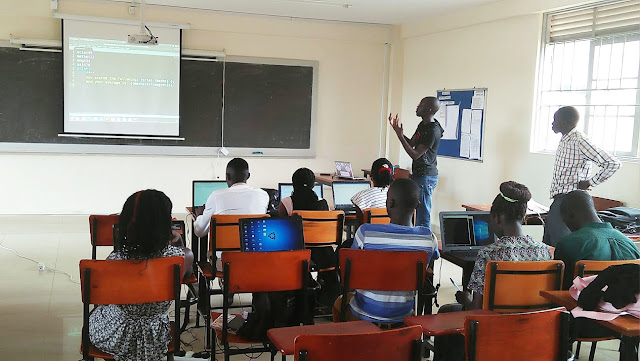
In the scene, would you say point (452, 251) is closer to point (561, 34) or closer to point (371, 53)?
point (561, 34)

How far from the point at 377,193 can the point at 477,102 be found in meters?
2.93

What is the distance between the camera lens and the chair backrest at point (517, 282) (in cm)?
268

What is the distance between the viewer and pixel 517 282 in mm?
2729

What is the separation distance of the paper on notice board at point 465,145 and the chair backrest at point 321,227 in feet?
11.5

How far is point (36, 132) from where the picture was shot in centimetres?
723

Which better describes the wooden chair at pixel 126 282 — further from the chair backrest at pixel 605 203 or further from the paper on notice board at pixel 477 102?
the paper on notice board at pixel 477 102

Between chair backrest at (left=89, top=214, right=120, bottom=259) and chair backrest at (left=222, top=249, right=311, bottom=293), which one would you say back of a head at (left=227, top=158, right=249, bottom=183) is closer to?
chair backrest at (left=89, top=214, right=120, bottom=259)

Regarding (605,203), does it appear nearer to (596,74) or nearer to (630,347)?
(596,74)

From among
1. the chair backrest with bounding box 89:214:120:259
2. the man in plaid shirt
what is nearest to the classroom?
the man in plaid shirt

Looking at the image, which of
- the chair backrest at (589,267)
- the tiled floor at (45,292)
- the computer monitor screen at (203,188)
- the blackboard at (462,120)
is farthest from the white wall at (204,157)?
the chair backrest at (589,267)

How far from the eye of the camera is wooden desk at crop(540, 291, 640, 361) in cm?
216

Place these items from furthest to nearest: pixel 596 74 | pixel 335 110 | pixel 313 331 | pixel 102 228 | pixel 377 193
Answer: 1. pixel 335 110
2. pixel 596 74
3. pixel 377 193
4. pixel 102 228
5. pixel 313 331

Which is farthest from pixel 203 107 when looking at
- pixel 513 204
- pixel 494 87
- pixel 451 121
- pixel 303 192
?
pixel 513 204

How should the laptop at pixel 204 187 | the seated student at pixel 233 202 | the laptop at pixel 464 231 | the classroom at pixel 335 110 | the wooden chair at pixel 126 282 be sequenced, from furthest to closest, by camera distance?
the classroom at pixel 335 110 → the laptop at pixel 204 187 → the seated student at pixel 233 202 → the laptop at pixel 464 231 → the wooden chair at pixel 126 282
